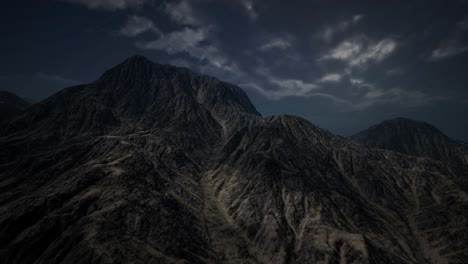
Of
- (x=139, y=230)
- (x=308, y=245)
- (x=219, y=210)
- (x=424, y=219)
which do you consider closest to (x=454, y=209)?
(x=424, y=219)

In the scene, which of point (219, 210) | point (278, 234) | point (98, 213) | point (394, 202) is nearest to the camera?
point (98, 213)

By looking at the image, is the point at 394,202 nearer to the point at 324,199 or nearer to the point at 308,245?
the point at 324,199

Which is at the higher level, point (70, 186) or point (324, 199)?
point (324, 199)

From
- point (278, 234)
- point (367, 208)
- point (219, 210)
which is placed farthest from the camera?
point (367, 208)

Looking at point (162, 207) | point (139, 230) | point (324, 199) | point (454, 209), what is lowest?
point (139, 230)

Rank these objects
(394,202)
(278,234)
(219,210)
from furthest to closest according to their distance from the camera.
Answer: (394,202) → (219,210) → (278,234)

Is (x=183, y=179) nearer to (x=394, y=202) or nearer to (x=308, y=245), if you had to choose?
(x=308, y=245)

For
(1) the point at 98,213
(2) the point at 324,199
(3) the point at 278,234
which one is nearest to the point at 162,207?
(1) the point at 98,213

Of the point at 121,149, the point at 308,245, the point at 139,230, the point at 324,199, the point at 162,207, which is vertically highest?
the point at 324,199

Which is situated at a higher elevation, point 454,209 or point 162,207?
point 454,209

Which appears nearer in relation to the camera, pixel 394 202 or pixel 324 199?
pixel 324 199
